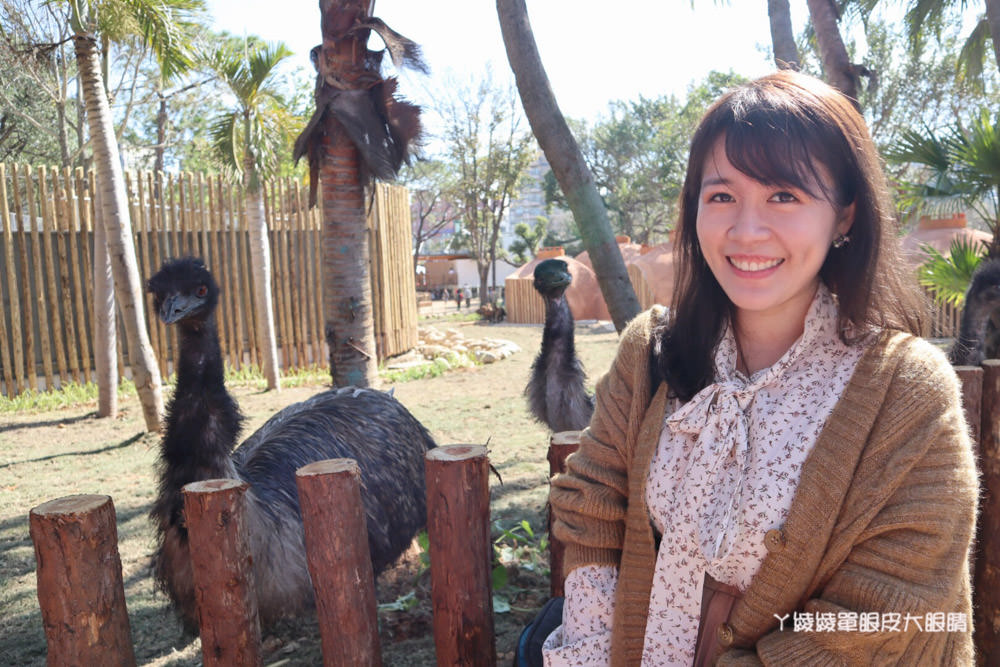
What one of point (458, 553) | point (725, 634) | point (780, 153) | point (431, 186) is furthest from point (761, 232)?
point (431, 186)

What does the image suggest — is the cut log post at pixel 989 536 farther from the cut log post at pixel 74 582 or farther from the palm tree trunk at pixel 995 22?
the palm tree trunk at pixel 995 22

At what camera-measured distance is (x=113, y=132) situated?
6305mm

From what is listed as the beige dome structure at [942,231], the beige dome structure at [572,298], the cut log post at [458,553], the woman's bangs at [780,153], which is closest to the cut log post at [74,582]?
the cut log post at [458,553]

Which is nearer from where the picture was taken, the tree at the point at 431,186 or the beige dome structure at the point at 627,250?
the beige dome structure at the point at 627,250

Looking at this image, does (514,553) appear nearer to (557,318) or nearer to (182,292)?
(557,318)

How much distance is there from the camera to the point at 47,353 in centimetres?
865

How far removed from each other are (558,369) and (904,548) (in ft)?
9.28

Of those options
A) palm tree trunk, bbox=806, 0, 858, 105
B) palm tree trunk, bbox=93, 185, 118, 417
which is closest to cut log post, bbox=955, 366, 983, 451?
palm tree trunk, bbox=806, 0, 858, 105

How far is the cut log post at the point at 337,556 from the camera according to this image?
213cm

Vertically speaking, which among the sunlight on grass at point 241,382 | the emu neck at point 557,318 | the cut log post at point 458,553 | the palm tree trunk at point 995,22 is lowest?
the sunlight on grass at point 241,382

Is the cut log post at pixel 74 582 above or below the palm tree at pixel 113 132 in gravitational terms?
below

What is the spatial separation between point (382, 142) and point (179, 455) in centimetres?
254

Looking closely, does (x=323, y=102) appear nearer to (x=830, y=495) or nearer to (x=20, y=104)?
(x=830, y=495)

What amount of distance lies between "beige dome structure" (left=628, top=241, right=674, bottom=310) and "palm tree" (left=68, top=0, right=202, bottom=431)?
1268 centimetres
